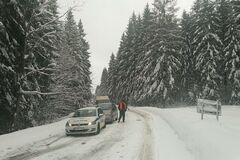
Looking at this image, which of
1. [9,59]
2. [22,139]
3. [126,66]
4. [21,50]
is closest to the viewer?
[22,139]

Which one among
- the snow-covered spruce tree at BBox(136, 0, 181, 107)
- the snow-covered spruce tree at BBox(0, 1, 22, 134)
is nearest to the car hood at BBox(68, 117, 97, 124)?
the snow-covered spruce tree at BBox(0, 1, 22, 134)

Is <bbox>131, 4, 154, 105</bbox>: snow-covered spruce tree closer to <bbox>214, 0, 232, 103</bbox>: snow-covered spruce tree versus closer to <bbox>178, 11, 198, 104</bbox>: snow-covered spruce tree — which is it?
<bbox>178, 11, 198, 104</bbox>: snow-covered spruce tree

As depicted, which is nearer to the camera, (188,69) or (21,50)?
(21,50)

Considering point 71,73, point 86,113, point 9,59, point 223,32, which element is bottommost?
point 86,113

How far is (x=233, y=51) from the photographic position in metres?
41.7

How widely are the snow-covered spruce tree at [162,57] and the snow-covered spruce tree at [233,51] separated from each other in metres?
6.58

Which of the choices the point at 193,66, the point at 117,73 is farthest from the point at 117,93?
the point at 193,66

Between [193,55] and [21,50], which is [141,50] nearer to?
[193,55]

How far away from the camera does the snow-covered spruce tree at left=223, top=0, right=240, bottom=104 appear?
41.5 metres

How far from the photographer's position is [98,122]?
19031 millimetres

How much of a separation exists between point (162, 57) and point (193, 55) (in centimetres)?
→ 556

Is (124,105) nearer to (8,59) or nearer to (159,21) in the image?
(8,59)

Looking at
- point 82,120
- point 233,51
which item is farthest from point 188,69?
point 82,120

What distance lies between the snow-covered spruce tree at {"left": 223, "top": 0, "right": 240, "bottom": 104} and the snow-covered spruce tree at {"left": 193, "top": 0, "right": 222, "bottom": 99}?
130 cm
